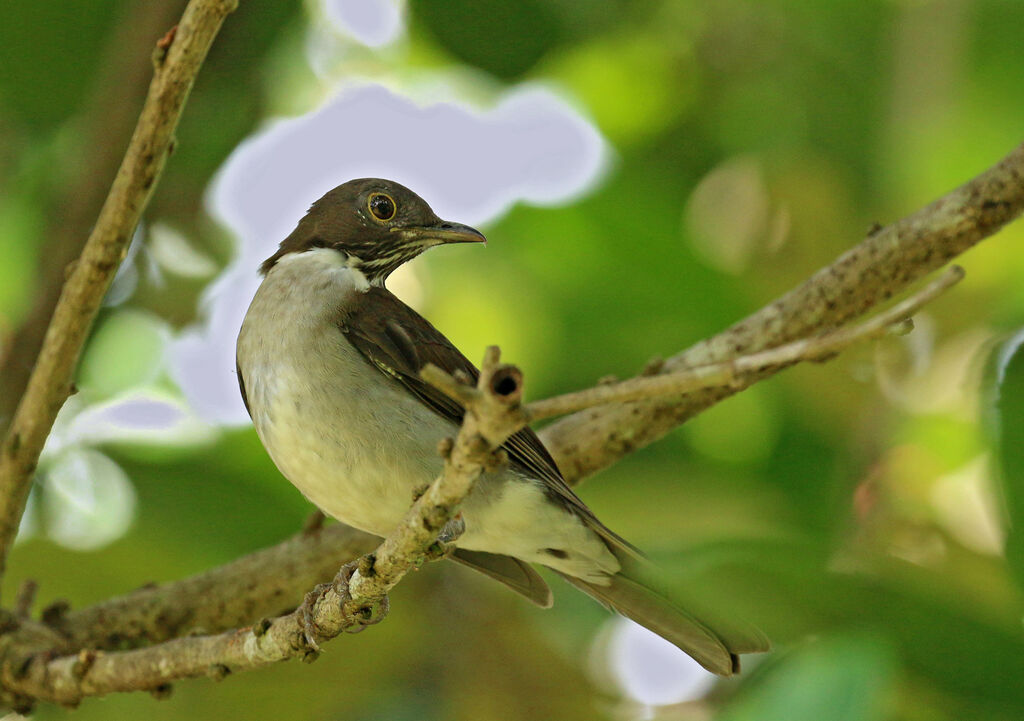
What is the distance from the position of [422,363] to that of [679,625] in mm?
1310

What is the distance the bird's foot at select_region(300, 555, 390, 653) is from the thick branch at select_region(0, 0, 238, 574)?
3.68ft

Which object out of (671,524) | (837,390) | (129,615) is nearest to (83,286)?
(129,615)

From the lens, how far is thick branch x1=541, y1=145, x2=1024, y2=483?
12.3ft

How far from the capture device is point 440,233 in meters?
4.79

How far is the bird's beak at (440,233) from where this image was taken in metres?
4.71

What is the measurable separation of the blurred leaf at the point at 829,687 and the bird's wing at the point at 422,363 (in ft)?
2.76

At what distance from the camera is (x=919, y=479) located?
497 cm

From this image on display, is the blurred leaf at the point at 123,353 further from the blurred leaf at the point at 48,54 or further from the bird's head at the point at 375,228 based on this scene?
the bird's head at the point at 375,228

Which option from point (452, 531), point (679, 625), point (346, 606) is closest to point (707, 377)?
point (452, 531)

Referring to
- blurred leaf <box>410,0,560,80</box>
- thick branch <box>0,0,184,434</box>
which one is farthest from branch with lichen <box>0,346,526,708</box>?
blurred leaf <box>410,0,560,80</box>

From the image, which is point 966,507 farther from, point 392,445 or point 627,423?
point 392,445

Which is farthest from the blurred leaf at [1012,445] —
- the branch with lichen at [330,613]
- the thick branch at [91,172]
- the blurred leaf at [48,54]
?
the blurred leaf at [48,54]

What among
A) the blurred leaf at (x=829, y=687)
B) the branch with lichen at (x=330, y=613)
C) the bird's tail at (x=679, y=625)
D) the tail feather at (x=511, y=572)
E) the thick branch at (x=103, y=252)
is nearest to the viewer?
the branch with lichen at (x=330, y=613)

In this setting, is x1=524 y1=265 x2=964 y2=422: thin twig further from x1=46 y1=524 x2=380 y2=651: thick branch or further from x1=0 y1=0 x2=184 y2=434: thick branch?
x1=0 y1=0 x2=184 y2=434: thick branch
